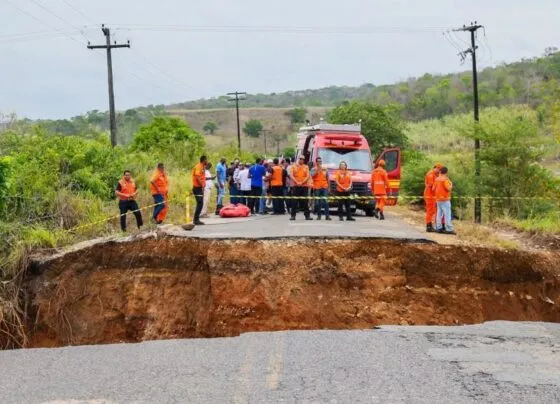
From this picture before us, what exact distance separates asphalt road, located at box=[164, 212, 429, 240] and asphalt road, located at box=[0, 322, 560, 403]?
495 cm

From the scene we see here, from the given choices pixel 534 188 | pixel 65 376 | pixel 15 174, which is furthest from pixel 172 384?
pixel 534 188

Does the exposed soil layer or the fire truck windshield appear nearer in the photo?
the exposed soil layer

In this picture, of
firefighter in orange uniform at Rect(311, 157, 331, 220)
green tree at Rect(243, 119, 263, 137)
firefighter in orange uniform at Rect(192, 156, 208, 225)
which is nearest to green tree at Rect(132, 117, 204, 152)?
firefighter in orange uniform at Rect(311, 157, 331, 220)

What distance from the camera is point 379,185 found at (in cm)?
2253

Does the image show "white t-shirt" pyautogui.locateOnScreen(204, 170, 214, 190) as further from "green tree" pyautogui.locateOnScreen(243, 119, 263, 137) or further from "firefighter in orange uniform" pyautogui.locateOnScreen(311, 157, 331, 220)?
"green tree" pyautogui.locateOnScreen(243, 119, 263, 137)

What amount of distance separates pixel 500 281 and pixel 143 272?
7553 mm

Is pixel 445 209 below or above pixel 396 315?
above

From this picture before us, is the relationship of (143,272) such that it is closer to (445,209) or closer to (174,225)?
(174,225)

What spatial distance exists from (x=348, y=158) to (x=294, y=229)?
7.98 meters

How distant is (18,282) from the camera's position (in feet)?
49.0

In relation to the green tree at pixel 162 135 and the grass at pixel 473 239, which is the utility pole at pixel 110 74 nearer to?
the green tree at pixel 162 135

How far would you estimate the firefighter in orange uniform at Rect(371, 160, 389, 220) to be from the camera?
22375mm

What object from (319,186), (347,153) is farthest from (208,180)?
(347,153)

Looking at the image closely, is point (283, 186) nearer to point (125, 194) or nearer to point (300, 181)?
Result: point (300, 181)
